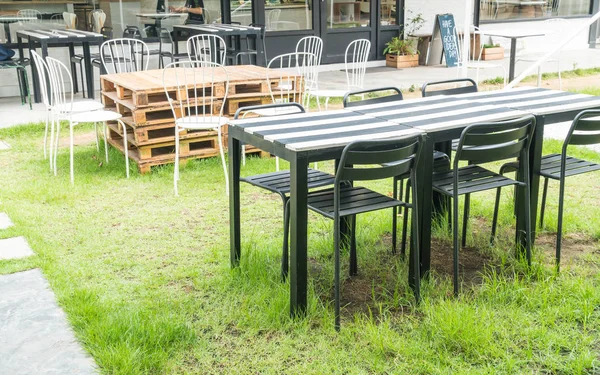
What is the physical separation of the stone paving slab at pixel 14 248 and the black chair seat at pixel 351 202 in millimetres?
1714

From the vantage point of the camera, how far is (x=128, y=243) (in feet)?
13.3

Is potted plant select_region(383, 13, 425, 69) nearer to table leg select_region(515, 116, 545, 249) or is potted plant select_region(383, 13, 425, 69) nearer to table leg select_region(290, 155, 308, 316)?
table leg select_region(515, 116, 545, 249)

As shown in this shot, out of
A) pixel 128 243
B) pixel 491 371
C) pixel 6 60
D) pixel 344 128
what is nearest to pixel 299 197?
pixel 344 128

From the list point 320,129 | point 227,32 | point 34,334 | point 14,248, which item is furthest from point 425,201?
point 227,32

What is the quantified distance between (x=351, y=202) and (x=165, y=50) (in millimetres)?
7031

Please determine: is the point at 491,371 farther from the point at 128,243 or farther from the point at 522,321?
the point at 128,243

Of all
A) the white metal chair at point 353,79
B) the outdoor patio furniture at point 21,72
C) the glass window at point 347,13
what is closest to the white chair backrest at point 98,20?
the outdoor patio furniture at point 21,72

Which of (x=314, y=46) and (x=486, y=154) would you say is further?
(x=314, y=46)

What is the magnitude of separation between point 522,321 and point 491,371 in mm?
457

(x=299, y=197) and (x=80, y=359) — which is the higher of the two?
(x=299, y=197)

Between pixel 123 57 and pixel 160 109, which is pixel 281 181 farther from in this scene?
pixel 123 57

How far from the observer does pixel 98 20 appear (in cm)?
912

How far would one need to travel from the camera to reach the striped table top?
2.95 metres

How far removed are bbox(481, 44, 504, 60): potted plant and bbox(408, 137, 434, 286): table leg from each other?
9260 mm
